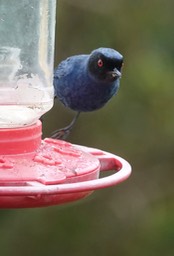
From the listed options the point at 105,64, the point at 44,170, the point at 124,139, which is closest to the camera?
the point at 44,170

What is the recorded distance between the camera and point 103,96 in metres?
5.78

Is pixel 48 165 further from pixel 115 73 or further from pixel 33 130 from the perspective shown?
pixel 115 73

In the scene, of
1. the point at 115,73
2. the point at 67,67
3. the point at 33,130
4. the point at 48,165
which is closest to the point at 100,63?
the point at 115,73

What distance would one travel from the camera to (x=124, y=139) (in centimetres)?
813

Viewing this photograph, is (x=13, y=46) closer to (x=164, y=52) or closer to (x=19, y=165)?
(x=19, y=165)

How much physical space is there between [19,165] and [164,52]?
446 centimetres

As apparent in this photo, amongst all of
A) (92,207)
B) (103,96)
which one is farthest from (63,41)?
(103,96)

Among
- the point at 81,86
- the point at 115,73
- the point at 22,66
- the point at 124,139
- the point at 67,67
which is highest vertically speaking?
the point at 22,66

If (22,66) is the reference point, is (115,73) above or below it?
below

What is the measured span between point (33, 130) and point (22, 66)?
28 cm

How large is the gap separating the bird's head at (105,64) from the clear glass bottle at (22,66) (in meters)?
1.19

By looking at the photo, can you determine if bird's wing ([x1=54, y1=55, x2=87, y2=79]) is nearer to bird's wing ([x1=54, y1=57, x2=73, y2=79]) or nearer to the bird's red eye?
bird's wing ([x1=54, y1=57, x2=73, y2=79])

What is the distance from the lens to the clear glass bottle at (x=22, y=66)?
378cm

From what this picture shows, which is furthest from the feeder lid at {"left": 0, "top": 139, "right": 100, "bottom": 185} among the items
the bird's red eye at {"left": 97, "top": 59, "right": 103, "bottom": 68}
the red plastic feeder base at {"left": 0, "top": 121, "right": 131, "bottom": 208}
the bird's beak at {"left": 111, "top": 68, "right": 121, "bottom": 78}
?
the bird's red eye at {"left": 97, "top": 59, "right": 103, "bottom": 68}
